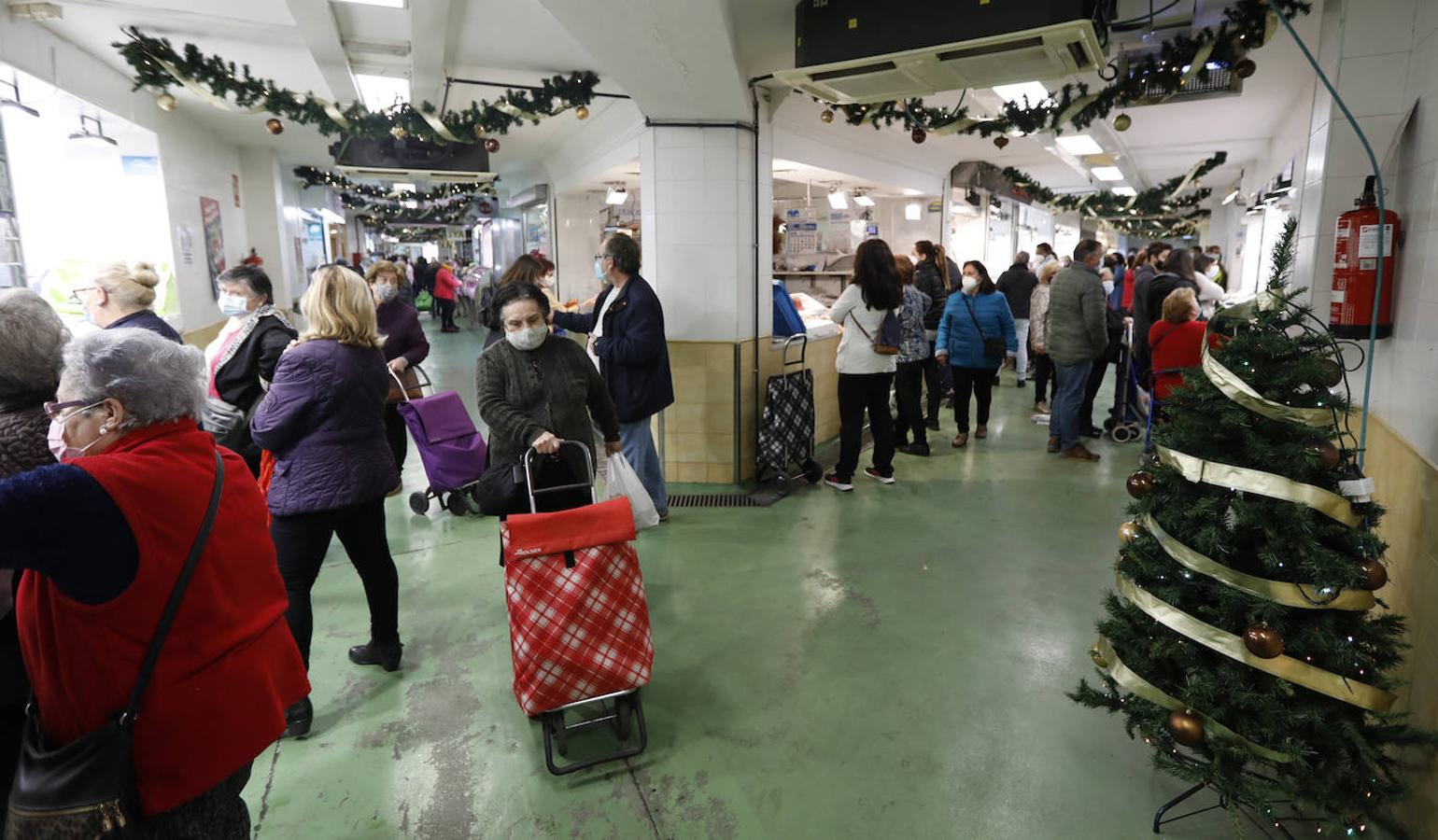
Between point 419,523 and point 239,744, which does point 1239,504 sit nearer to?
point 239,744

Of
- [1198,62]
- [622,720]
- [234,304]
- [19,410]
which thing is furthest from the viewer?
[1198,62]

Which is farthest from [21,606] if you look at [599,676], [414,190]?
[414,190]

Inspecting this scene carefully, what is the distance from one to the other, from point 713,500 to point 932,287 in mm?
3174

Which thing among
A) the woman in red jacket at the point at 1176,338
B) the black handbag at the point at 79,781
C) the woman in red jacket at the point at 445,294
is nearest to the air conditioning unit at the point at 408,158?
the woman in red jacket at the point at 1176,338

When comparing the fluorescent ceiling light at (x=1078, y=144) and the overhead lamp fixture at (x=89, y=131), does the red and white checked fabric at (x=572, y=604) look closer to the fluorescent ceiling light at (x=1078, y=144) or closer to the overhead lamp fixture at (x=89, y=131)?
the overhead lamp fixture at (x=89, y=131)

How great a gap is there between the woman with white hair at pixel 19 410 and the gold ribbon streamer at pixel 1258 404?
2654mm

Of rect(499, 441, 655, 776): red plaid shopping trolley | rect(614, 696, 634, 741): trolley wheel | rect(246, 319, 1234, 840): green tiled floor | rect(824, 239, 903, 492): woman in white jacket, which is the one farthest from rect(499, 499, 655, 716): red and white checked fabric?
rect(824, 239, 903, 492): woman in white jacket

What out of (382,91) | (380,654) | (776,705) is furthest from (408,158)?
(776,705)

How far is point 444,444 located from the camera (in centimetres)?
470

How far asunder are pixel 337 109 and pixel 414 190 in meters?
8.75

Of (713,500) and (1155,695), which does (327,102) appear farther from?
(1155,695)

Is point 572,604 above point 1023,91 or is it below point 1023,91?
below

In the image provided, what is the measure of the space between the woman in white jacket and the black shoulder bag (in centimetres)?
133

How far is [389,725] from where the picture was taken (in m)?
2.74
